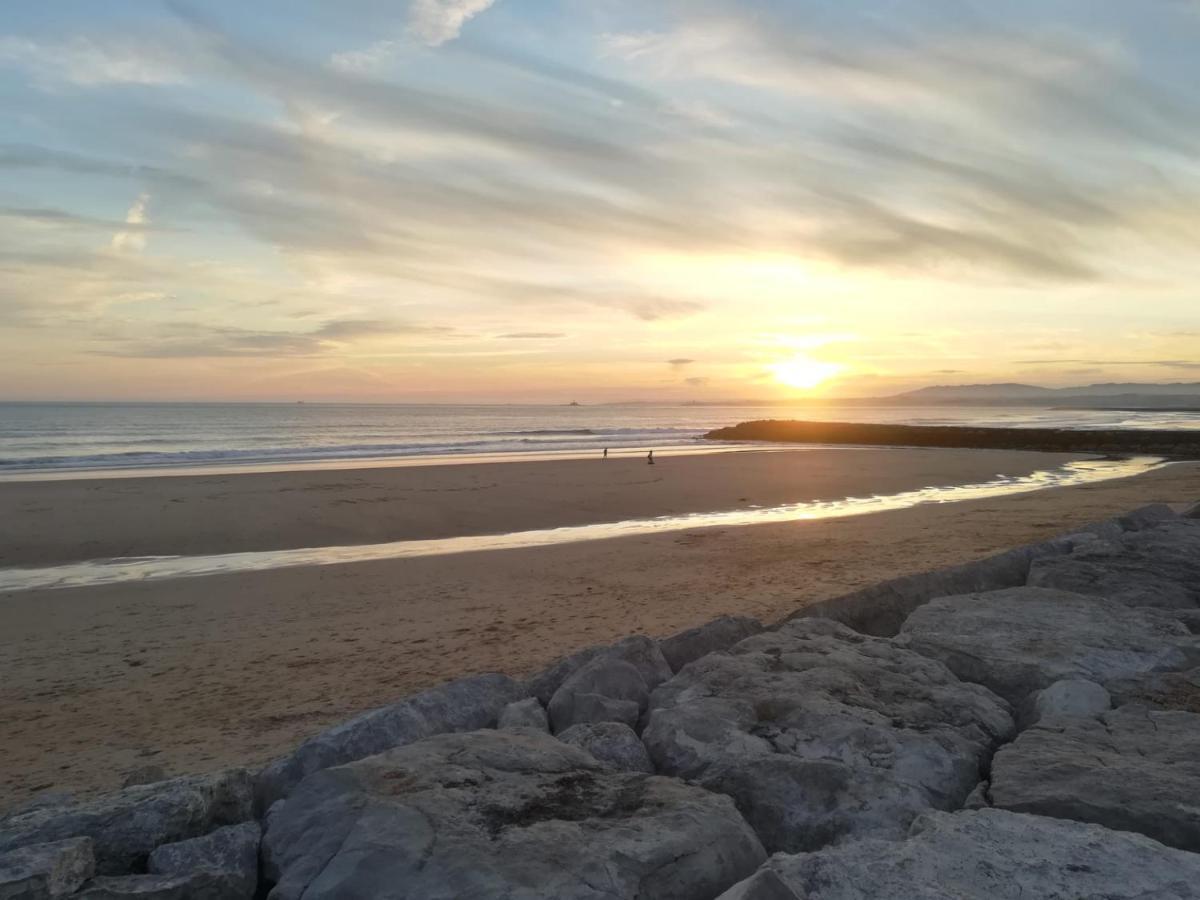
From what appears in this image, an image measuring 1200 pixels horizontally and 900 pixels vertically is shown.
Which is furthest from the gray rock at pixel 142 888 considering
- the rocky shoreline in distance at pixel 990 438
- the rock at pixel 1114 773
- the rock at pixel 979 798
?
the rocky shoreline in distance at pixel 990 438

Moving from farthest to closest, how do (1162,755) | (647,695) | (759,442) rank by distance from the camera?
(759,442)
(647,695)
(1162,755)

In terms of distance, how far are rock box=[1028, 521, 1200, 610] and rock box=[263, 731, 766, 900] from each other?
4.93 metres

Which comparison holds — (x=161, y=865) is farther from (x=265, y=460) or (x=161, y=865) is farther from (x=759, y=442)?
(x=759, y=442)

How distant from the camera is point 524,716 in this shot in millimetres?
4402

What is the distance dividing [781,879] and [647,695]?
7.58 feet

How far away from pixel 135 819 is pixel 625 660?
8.94 ft

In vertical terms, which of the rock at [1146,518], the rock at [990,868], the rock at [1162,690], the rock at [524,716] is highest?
the rock at [1146,518]

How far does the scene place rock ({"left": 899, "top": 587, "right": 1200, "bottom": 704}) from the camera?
4.73 meters

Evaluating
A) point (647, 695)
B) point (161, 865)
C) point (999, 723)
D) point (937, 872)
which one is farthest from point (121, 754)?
point (999, 723)

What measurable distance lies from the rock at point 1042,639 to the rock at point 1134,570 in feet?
1.98

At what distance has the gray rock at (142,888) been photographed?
2.74 m

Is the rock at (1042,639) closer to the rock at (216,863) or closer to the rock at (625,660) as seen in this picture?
the rock at (625,660)

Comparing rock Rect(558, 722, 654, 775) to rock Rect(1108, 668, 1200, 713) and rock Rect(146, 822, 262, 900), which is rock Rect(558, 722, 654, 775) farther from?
rock Rect(1108, 668, 1200, 713)

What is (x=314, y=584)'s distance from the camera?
10.3 meters
